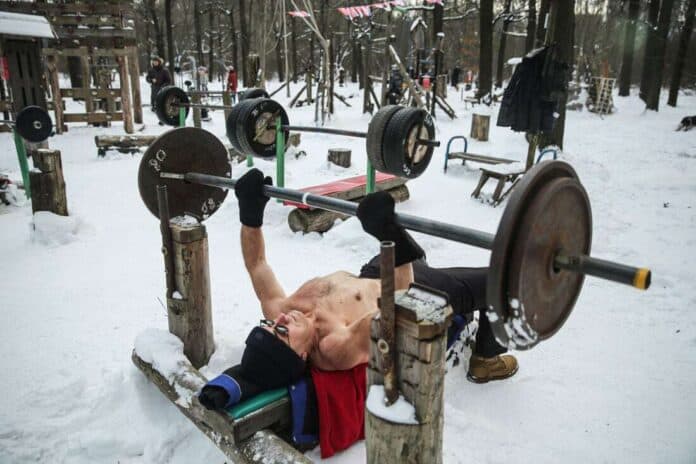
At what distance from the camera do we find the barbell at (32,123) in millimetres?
5676

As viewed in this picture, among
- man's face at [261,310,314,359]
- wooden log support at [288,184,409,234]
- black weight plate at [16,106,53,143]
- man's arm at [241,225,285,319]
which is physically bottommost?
wooden log support at [288,184,409,234]

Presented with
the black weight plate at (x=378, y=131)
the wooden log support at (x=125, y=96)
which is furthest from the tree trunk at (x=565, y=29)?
the wooden log support at (x=125, y=96)

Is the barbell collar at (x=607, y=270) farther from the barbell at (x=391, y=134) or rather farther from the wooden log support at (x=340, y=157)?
the wooden log support at (x=340, y=157)

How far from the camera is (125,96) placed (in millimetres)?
10992

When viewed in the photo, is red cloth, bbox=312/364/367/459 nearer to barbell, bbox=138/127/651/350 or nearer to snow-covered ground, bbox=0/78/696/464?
snow-covered ground, bbox=0/78/696/464

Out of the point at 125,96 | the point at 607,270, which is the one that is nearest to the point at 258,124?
the point at 607,270

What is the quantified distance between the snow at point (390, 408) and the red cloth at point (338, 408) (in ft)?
2.61

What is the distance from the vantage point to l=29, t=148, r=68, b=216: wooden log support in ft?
16.5

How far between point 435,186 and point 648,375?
4.95m

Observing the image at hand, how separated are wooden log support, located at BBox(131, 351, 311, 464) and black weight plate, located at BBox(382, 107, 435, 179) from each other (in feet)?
7.14

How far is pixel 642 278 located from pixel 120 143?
9861mm

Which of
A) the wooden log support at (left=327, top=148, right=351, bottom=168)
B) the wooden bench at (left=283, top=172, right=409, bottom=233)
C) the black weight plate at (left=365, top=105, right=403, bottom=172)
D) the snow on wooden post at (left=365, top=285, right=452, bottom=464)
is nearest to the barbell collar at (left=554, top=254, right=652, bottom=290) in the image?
the snow on wooden post at (left=365, top=285, right=452, bottom=464)

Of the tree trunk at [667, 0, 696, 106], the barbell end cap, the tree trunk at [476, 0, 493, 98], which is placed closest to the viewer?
the barbell end cap

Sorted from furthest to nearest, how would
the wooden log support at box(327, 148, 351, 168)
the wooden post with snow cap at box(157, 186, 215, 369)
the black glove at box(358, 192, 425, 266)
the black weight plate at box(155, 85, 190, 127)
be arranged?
A: the wooden log support at box(327, 148, 351, 168) < the black weight plate at box(155, 85, 190, 127) < the wooden post with snow cap at box(157, 186, 215, 369) < the black glove at box(358, 192, 425, 266)
